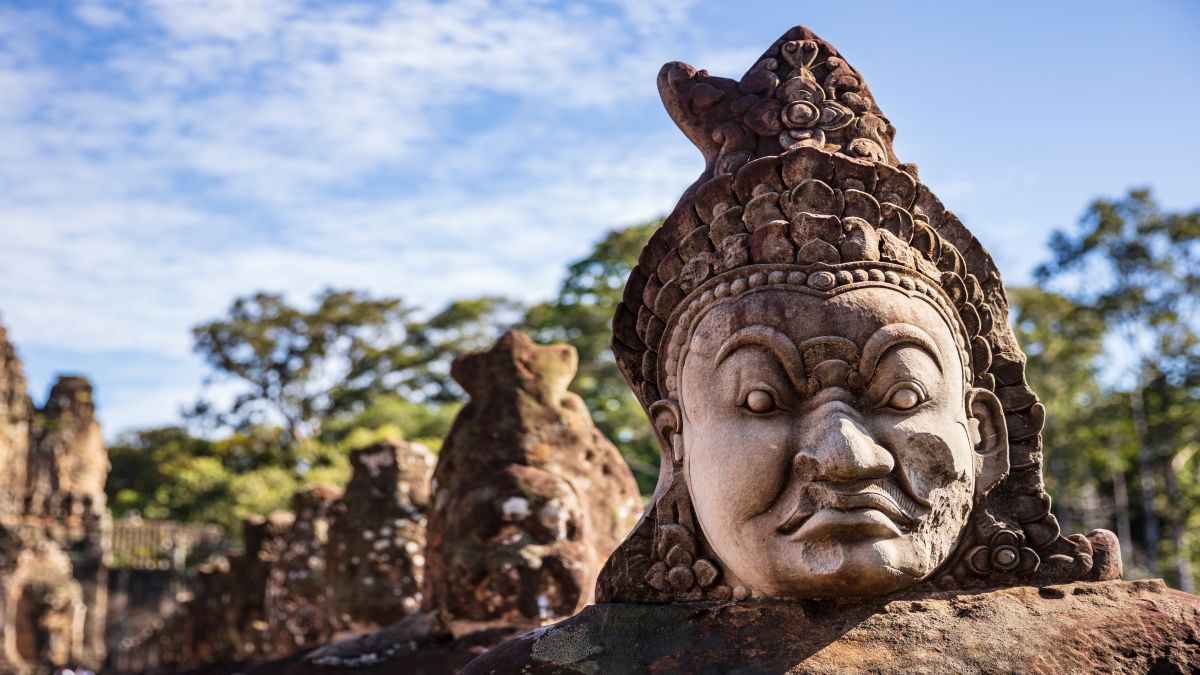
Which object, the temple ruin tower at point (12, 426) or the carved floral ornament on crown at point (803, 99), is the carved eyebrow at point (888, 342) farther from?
the temple ruin tower at point (12, 426)

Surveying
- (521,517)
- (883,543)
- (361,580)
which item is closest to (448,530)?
(521,517)

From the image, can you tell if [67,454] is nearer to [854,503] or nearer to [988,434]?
[988,434]

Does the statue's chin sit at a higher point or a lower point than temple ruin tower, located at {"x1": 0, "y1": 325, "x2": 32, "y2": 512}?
lower

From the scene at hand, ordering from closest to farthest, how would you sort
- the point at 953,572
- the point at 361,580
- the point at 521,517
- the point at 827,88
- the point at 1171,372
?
1. the point at 953,572
2. the point at 827,88
3. the point at 521,517
4. the point at 361,580
5. the point at 1171,372

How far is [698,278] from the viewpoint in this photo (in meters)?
3.64

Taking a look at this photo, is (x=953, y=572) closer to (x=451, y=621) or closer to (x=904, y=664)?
(x=904, y=664)

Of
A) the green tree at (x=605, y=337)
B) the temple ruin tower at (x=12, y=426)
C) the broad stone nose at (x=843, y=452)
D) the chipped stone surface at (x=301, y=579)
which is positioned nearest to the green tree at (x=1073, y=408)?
the green tree at (x=605, y=337)

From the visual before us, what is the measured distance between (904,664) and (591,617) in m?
0.89

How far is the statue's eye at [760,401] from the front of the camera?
335cm

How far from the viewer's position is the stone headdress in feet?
11.5

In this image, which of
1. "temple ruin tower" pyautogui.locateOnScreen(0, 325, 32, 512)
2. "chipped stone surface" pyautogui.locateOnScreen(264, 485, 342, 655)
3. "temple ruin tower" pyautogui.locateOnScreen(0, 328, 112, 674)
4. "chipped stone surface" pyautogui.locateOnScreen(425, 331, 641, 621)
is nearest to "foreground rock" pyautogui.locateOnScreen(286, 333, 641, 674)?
"chipped stone surface" pyautogui.locateOnScreen(425, 331, 641, 621)

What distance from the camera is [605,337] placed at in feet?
56.4

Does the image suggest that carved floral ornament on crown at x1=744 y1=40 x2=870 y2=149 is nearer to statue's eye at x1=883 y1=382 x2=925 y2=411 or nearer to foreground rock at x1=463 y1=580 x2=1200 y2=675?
statue's eye at x1=883 y1=382 x2=925 y2=411

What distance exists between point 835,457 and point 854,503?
133 millimetres
